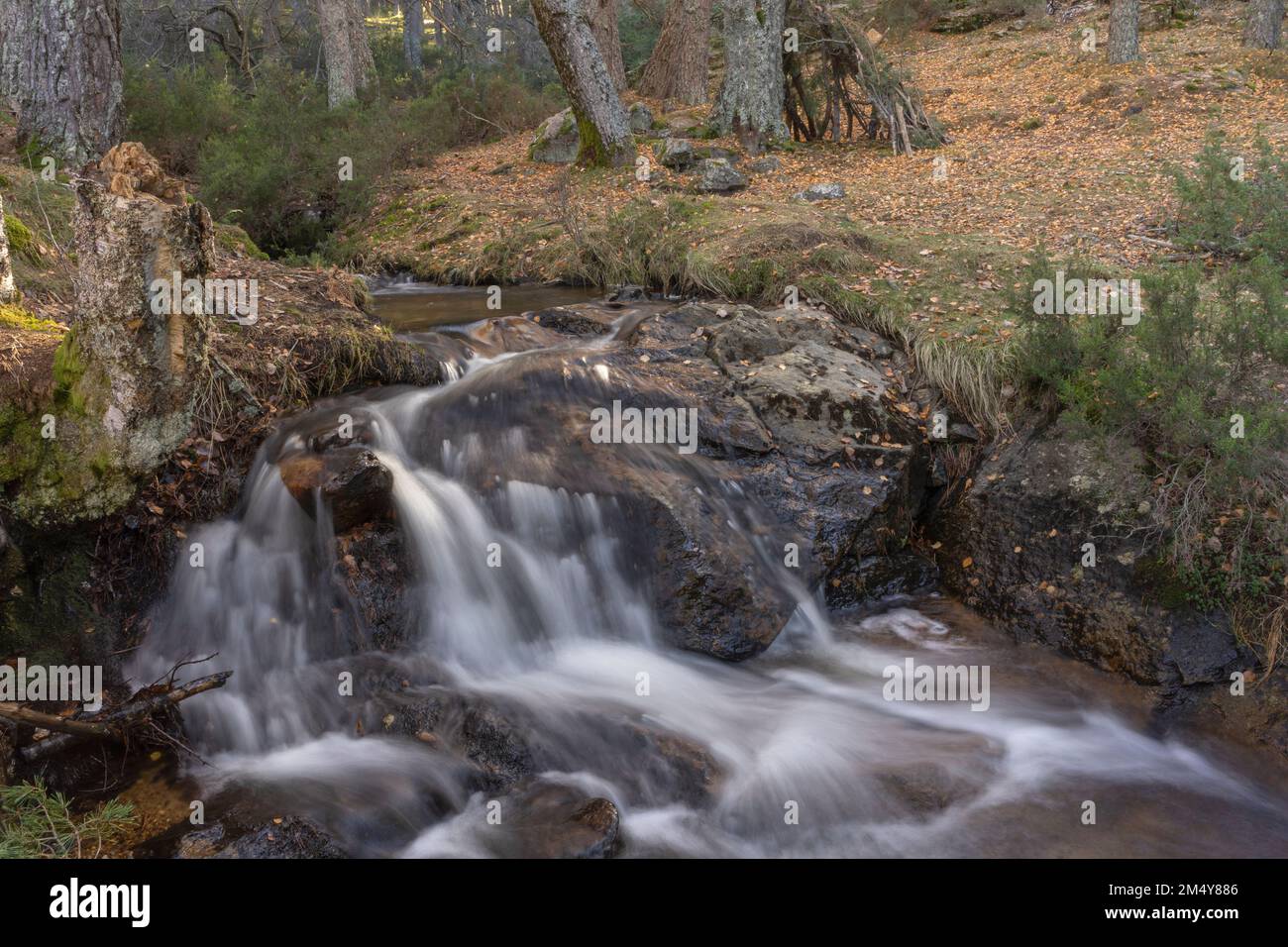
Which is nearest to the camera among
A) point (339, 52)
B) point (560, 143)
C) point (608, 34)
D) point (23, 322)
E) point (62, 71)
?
point (23, 322)

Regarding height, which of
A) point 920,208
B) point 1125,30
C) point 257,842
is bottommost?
point 257,842

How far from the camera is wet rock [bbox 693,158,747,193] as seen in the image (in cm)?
1230

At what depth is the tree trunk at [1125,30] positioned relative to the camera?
16.3 m

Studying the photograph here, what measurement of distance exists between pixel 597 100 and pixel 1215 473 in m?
10.9

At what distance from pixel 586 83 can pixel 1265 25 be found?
1244 cm

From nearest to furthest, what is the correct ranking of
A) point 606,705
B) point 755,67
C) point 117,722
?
point 117,722 < point 606,705 < point 755,67

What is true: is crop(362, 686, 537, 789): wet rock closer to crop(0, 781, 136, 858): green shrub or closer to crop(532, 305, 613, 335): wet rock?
crop(0, 781, 136, 858): green shrub

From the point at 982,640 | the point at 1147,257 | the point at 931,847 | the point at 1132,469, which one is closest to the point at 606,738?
the point at 931,847

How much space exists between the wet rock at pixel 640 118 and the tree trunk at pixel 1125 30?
8.50 meters

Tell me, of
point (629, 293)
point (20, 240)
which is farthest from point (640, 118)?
point (20, 240)

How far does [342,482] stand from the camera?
5.64m

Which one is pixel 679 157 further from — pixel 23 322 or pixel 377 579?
pixel 377 579

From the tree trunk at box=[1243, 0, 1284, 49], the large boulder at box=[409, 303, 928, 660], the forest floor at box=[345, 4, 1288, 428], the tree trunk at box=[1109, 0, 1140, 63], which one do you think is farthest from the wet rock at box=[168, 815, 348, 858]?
the tree trunk at box=[1243, 0, 1284, 49]

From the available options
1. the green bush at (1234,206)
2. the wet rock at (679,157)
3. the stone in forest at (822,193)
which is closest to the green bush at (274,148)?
the wet rock at (679,157)
